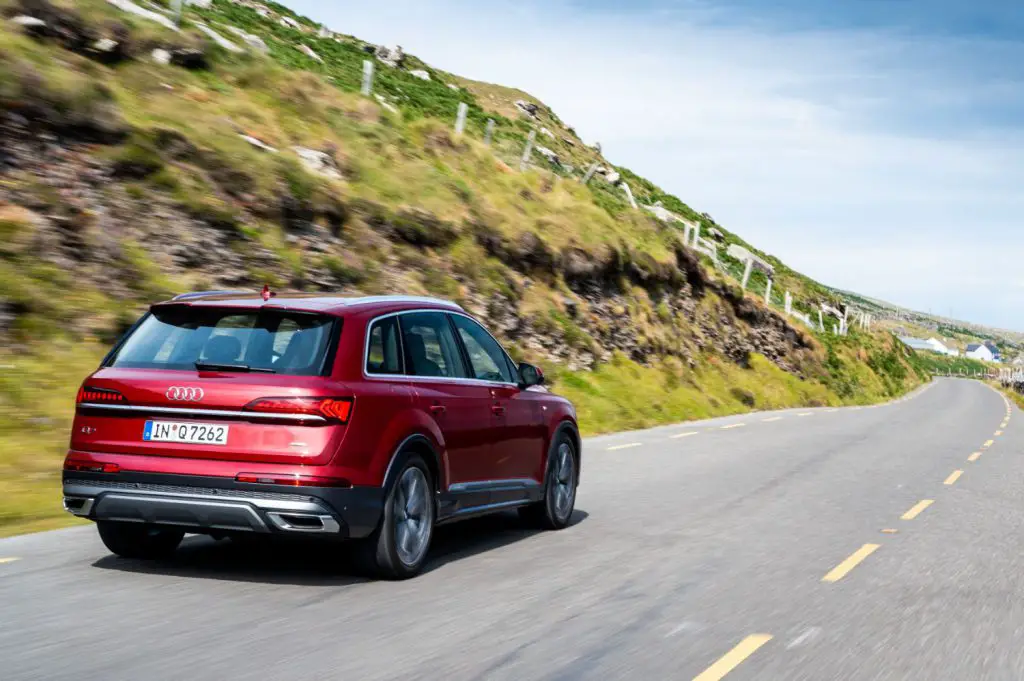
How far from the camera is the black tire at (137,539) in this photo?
7.57 m

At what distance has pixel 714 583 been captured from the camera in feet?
25.6

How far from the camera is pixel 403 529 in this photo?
7418mm

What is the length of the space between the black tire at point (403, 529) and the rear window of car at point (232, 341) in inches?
36.2

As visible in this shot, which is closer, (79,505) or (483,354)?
(79,505)

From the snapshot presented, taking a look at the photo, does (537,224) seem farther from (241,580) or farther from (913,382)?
(913,382)

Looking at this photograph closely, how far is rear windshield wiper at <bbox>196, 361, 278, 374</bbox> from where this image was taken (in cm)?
684

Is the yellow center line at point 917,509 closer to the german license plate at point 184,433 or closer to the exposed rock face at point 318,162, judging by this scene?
the german license plate at point 184,433

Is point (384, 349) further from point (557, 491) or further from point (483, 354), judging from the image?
point (557, 491)

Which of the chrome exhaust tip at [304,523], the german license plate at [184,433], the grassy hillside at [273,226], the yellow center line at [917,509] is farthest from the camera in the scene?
the grassy hillside at [273,226]

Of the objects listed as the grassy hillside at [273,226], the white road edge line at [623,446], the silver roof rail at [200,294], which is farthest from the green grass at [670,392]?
the silver roof rail at [200,294]

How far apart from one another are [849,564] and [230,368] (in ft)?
15.3

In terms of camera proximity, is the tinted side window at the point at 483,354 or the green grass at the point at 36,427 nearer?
the tinted side window at the point at 483,354

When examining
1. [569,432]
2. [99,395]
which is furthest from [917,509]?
[99,395]

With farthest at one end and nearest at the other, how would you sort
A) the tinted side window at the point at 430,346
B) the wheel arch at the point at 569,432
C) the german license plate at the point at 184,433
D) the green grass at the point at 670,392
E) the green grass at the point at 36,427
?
the green grass at the point at 670,392 < the wheel arch at the point at 569,432 < the green grass at the point at 36,427 < the tinted side window at the point at 430,346 < the german license plate at the point at 184,433
